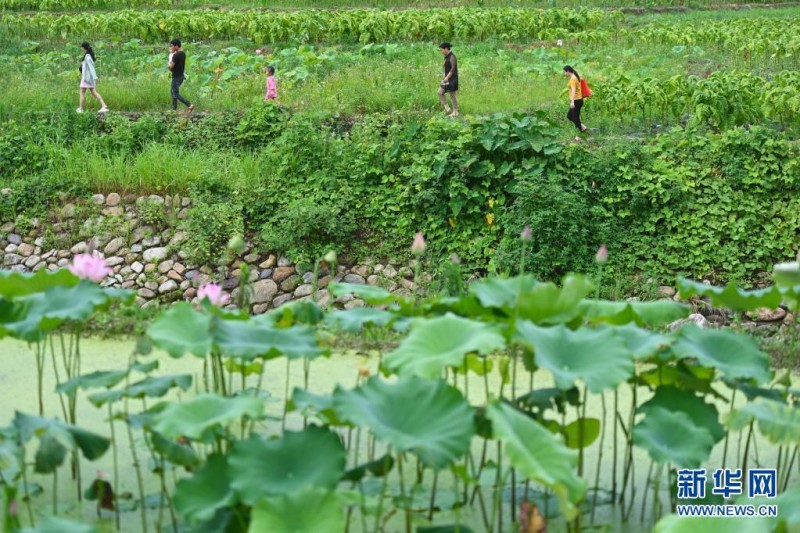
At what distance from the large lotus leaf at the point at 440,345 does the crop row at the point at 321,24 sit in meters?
16.0

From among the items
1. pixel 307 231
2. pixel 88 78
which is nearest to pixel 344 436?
pixel 307 231

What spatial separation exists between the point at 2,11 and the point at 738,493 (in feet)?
75.8

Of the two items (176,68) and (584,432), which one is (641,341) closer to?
(584,432)

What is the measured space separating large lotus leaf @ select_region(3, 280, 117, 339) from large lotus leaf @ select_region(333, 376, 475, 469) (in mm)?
1184

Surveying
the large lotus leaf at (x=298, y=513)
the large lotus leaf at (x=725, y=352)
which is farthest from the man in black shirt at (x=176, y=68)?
the large lotus leaf at (x=298, y=513)

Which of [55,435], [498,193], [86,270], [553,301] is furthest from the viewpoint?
[498,193]

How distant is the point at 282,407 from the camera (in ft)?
17.5

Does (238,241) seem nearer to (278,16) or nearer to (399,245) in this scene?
(399,245)

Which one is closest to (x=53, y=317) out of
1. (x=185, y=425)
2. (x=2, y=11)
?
(x=185, y=425)

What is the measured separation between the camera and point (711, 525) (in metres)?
3.26

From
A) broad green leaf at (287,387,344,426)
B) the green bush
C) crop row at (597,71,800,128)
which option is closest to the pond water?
broad green leaf at (287,387,344,426)

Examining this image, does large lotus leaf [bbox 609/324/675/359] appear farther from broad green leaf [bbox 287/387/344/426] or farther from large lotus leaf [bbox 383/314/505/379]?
broad green leaf [bbox 287/387/344/426]

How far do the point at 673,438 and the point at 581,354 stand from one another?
0.44m

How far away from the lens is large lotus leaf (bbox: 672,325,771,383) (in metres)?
4.04
